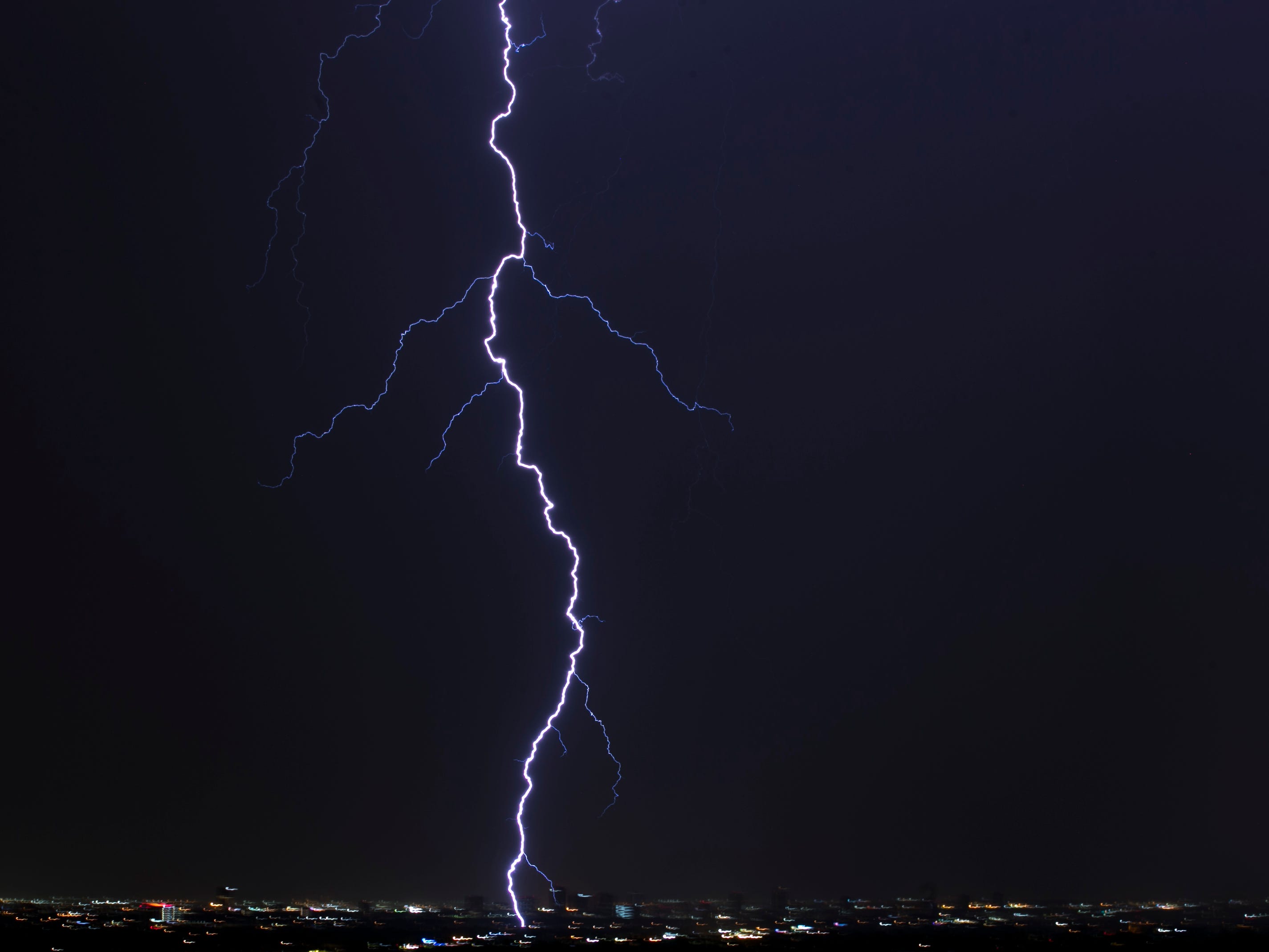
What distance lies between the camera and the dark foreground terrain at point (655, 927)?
6707 millimetres

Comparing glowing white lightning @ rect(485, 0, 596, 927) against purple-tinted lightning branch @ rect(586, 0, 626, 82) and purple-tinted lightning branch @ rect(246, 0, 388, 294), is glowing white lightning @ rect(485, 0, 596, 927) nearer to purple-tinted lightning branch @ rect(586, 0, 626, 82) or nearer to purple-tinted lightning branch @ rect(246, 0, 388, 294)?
purple-tinted lightning branch @ rect(586, 0, 626, 82)

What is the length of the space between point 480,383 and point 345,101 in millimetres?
2863

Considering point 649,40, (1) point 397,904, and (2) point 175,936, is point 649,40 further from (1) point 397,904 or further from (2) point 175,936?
(2) point 175,936

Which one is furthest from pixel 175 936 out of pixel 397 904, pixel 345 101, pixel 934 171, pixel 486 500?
pixel 934 171

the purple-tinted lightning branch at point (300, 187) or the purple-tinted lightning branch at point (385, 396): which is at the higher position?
the purple-tinted lightning branch at point (300, 187)

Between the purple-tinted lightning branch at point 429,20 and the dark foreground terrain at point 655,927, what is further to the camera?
the purple-tinted lightning branch at point 429,20

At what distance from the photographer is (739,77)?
7.11 m

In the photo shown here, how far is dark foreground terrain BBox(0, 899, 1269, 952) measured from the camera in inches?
264

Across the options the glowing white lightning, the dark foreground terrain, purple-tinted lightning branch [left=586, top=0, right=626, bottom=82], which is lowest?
the dark foreground terrain

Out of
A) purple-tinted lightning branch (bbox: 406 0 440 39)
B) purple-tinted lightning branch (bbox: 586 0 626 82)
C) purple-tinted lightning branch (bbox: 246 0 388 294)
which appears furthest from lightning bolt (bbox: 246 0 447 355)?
purple-tinted lightning branch (bbox: 586 0 626 82)

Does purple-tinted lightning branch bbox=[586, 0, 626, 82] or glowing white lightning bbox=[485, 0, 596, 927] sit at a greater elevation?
purple-tinted lightning branch bbox=[586, 0, 626, 82]

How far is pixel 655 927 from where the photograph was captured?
295 inches

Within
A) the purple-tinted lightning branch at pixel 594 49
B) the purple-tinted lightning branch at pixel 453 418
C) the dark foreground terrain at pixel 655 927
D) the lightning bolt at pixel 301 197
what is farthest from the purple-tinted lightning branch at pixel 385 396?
the dark foreground terrain at pixel 655 927

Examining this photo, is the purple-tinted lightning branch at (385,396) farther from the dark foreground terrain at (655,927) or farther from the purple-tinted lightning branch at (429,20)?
the dark foreground terrain at (655,927)
